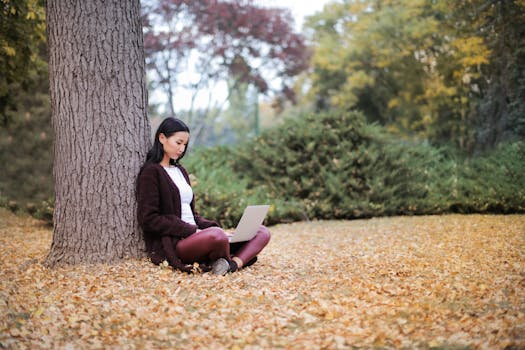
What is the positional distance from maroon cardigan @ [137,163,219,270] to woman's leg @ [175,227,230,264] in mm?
67

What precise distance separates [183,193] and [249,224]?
25.8 inches

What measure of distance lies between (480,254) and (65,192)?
4.04 m

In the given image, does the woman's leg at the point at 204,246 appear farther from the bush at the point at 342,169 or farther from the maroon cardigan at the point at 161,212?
the bush at the point at 342,169

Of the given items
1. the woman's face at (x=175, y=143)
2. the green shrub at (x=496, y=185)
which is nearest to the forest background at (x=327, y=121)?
the green shrub at (x=496, y=185)

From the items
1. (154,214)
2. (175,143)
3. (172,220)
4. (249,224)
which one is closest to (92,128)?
(175,143)

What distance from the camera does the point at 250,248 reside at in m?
4.61

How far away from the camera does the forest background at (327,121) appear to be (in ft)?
28.5

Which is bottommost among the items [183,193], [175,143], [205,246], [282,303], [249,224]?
[282,303]

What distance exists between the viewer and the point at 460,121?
1448 centimetres

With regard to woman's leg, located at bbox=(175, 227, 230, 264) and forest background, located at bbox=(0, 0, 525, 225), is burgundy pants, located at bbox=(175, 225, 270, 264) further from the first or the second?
forest background, located at bbox=(0, 0, 525, 225)

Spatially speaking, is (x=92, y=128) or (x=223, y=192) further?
(x=223, y=192)

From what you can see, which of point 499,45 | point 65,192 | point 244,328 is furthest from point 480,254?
point 499,45

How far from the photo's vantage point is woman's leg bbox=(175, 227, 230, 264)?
→ 413 cm

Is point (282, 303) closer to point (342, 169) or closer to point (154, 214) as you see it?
point (154, 214)
